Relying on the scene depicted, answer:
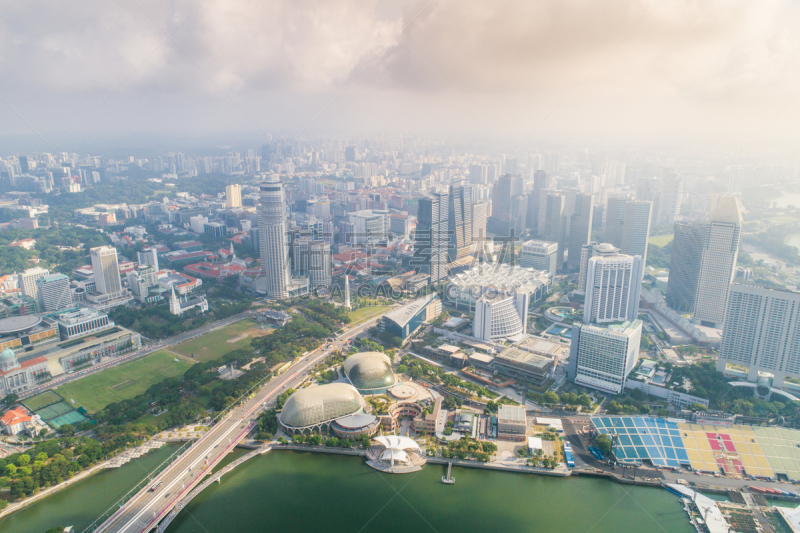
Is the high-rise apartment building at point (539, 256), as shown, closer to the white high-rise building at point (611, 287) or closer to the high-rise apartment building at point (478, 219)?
the high-rise apartment building at point (478, 219)

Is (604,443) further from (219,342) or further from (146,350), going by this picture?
(146,350)

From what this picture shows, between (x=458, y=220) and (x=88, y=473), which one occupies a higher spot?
(x=458, y=220)

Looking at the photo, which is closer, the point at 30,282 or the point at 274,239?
the point at 30,282

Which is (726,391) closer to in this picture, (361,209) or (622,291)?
(622,291)

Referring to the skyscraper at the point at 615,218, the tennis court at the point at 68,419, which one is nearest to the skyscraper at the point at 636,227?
the skyscraper at the point at 615,218

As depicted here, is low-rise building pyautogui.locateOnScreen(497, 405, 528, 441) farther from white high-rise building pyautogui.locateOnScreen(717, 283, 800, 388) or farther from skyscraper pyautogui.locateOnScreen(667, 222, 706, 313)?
skyscraper pyautogui.locateOnScreen(667, 222, 706, 313)

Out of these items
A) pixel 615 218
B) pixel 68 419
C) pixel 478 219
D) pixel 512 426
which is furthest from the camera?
pixel 478 219

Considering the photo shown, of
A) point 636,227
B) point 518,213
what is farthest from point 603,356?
point 518,213
